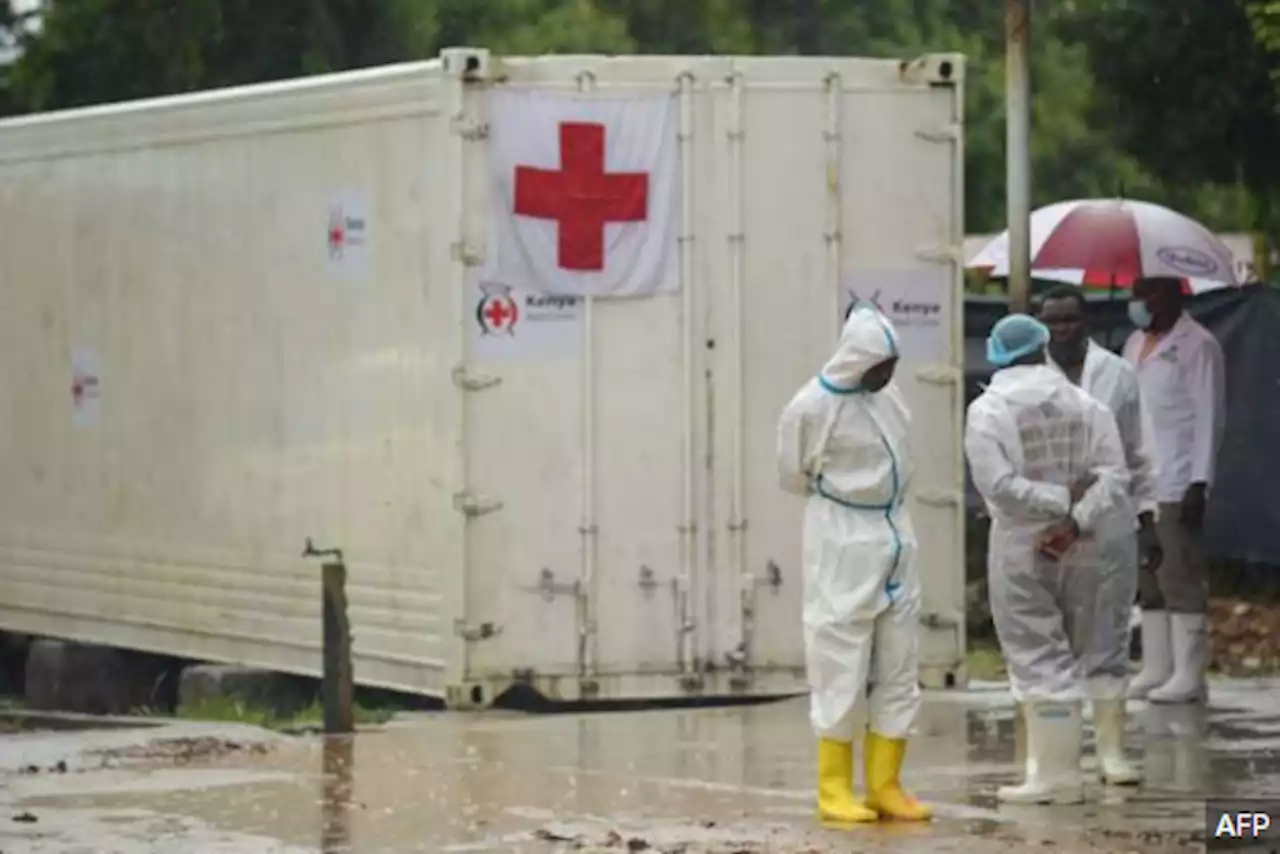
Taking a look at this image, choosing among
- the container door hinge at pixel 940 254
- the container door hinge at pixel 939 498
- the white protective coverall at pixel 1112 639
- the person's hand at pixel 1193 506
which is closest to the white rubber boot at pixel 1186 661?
the person's hand at pixel 1193 506

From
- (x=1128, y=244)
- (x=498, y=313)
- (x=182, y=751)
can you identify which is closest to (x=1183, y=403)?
(x=1128, y=244)

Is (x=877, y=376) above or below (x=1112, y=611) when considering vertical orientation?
above

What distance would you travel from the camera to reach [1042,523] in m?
11.5

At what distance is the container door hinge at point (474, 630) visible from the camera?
14.7 m

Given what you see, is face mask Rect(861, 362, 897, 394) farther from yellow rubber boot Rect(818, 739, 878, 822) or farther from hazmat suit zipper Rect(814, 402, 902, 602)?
yellow rubber boot Rect(818, 739, 878, 822)

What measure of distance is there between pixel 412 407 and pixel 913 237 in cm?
245

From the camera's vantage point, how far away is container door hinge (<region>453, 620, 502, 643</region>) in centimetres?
1466

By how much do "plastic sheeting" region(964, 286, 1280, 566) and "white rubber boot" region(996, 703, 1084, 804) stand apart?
8.90 metres

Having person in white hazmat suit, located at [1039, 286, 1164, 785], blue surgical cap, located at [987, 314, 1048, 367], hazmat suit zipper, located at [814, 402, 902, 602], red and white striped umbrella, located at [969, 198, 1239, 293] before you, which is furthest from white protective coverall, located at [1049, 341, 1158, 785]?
red and white striped umbrella, located at [969, 198, 1239, 293]

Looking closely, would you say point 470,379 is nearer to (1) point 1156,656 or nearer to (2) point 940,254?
(2) point 940,254

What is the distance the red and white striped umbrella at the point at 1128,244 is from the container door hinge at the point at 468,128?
3.51m

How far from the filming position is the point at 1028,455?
11586 mm

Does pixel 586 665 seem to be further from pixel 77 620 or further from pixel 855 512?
pixel 77 620

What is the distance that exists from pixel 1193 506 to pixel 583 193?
10.5ft
